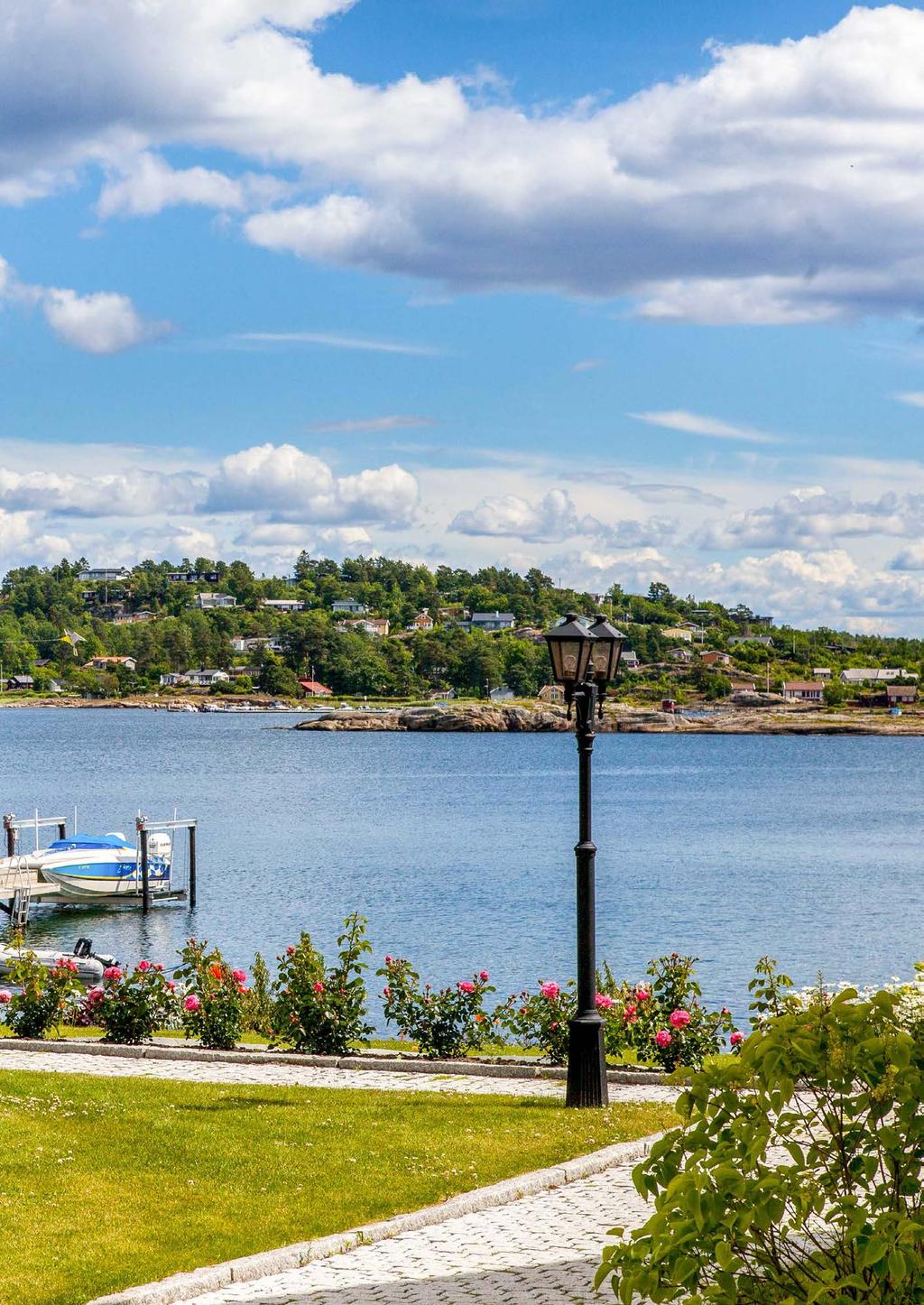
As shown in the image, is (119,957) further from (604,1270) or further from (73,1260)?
(604,1270)

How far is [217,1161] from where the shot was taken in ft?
33.9

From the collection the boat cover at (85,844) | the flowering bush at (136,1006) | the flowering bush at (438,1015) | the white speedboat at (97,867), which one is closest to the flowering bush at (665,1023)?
the flowering bush at (438,1015)

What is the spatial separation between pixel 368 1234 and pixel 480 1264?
2.75 ft

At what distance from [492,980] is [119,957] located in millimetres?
9494

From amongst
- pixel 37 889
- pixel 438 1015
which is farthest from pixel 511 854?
pixel 438 1015

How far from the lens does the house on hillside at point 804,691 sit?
191000 millimetres

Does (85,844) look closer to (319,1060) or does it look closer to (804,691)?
(319,1060)

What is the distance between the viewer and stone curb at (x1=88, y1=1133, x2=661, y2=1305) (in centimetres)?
766

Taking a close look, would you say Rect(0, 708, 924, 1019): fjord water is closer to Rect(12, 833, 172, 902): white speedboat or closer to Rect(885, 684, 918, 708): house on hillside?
Rect(12, 833, 172, 902): white speedboat

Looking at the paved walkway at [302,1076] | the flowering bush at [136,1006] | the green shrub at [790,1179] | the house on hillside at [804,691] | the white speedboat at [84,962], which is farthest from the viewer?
the house on hillside at [804,691]

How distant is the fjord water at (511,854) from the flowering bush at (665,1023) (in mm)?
12634

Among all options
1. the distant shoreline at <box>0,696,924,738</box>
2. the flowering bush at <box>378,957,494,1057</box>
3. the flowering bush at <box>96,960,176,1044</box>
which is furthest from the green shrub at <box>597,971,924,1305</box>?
the distant shoreline at <box>0,696,924,738</box>

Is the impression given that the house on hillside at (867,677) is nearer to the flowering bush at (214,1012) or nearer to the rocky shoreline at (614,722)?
the rocky shoreline at (614,722)

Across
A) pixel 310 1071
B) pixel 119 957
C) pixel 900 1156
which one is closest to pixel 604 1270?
pixel 900 1156
